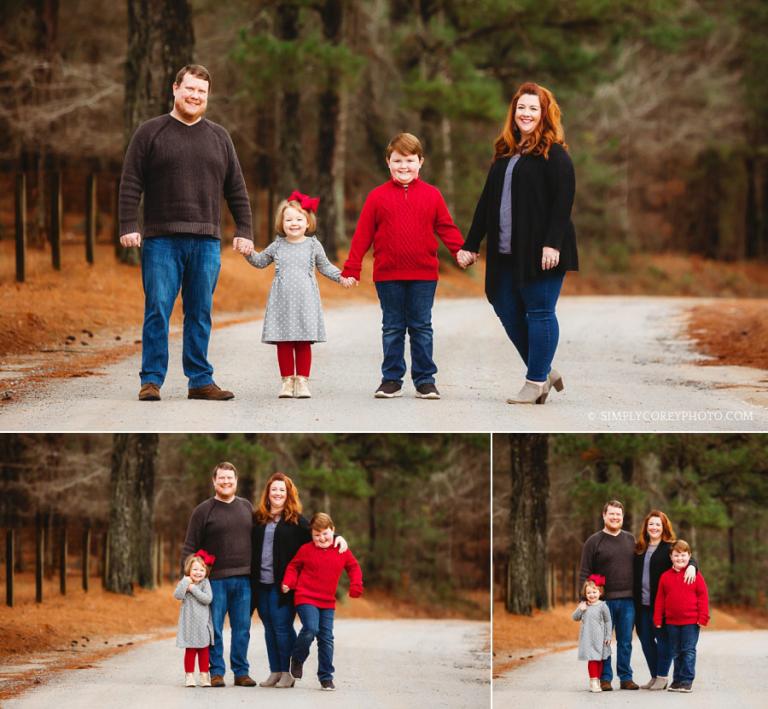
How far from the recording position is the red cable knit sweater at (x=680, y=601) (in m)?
9.47

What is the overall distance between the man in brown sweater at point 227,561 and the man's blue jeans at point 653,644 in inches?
114

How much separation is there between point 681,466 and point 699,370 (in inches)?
142

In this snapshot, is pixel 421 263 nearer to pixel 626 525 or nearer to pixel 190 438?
pixel 626 525

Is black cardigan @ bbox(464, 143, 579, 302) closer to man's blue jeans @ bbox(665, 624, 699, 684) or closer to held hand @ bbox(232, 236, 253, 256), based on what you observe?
held hand @ bbox(232, 236, 253, 256)

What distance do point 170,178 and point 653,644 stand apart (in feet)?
15.8

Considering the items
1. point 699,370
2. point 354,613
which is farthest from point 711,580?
point 699,370

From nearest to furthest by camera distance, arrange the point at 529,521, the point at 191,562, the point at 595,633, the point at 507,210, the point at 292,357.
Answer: the point at 507,210
the point at 191,562
the point at 292,357
the point at 595,633
the point at 529,521

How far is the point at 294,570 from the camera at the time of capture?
880 centimetres

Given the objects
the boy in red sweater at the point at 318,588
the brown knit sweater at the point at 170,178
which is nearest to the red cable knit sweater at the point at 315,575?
the boy in red sweater at the point at 318,588

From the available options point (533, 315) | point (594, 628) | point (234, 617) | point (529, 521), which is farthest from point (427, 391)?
point (529, 521)

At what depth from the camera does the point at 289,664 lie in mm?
8914

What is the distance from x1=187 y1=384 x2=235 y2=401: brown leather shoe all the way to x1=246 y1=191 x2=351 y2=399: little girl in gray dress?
1.69ft

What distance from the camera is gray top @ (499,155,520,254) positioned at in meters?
8.70

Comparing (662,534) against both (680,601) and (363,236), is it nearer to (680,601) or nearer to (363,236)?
(680,601)
